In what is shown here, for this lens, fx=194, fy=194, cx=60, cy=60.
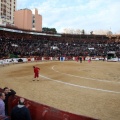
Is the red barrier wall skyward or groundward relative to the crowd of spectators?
groundward

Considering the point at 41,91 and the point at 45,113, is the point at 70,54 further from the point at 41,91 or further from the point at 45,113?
the point at 45,113

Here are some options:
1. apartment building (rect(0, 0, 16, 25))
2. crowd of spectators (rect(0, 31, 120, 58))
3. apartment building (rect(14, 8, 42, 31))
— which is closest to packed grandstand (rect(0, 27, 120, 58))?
crowd of spectators (rect(0, 31, 120, 58))

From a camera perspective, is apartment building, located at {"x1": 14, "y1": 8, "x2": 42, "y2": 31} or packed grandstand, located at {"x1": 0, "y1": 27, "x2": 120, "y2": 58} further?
apartment building, located at {"x1": 14, "y1": 8, "x2": 42, "y2": 31}

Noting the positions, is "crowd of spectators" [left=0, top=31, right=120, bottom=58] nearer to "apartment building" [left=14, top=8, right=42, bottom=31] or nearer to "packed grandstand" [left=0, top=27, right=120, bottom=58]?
"packed grandstand" [left=0, top=27, right=120, bottom=58]

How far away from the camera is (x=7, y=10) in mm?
133375

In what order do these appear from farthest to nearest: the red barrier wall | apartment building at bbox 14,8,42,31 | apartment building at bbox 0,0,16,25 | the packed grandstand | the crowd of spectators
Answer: apartment building at bbox 0,0,16,25 → apartment building at bbox 14,8,42,31 → the crowd of spectators → the packed grandstand → the red barrier wall

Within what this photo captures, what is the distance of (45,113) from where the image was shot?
25.5ft

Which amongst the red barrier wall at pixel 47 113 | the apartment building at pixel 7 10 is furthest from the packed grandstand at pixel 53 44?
the apartment building at pixel 7 10

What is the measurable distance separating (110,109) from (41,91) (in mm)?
6568

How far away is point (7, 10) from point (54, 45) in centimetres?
7282

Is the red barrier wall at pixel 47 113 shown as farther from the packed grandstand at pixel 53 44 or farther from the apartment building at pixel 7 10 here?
the apartment building at pixel 7 10

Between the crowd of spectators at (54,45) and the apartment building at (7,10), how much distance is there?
52.0m

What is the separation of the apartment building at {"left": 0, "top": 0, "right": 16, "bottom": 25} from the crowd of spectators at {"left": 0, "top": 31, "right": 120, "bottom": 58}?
2049 inches

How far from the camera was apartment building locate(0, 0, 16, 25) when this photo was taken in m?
124
